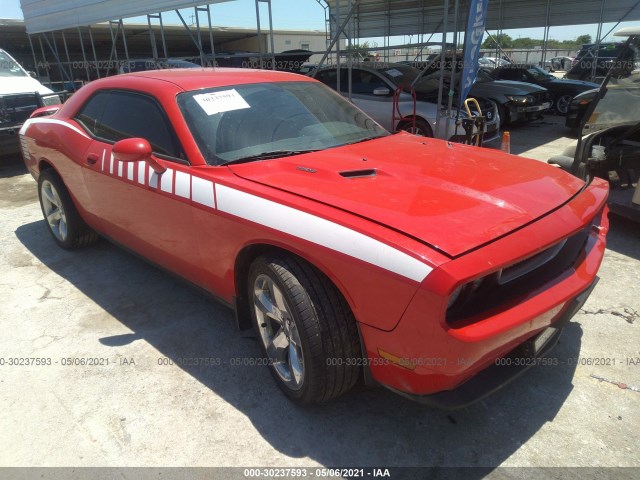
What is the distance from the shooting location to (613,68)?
16.7 feet

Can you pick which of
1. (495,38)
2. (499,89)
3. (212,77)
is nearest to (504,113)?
(499,89)

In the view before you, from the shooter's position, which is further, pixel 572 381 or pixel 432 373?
pixel 572 381

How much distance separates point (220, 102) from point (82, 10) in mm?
13836

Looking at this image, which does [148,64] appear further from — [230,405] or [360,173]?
[230,405]

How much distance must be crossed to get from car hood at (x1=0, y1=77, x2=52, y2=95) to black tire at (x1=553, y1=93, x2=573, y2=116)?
39.5 feet

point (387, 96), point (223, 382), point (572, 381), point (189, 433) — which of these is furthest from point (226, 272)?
point (387, 96)

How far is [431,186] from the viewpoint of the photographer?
230 cm

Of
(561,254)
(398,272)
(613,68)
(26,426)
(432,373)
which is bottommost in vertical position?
(26,426)

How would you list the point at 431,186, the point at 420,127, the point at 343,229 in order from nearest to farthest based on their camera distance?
the point at 343,229 → the point at 431,186 → the point at 420,127

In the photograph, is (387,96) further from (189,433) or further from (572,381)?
(189,433)

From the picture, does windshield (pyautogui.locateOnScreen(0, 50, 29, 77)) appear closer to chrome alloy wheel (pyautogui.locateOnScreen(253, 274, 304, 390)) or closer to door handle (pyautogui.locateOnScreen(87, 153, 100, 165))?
door handle (pyautogui.locateOnScreen(87, 153, 100, 165))

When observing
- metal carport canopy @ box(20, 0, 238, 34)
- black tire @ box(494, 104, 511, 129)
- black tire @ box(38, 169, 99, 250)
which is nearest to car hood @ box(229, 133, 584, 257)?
black tire @ box(38, 169, 99, 250)

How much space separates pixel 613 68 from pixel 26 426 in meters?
6.04

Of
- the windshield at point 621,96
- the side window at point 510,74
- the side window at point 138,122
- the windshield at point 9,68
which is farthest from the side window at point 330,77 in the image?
the side window at point 138,122
